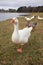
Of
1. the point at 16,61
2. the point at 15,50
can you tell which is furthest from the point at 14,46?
the point at 16,61

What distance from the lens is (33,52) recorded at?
23.5ft

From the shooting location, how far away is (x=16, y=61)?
6.31 metres

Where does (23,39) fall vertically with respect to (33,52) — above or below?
above

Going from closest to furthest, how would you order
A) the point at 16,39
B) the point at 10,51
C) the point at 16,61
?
the point at 16,61, the point at 16,39, the point at 10,51

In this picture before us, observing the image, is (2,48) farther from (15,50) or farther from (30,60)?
(30,60)

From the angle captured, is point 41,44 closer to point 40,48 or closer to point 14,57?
point 40,48

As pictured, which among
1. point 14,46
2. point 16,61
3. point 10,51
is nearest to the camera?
point 16,61

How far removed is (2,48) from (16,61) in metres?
1.47

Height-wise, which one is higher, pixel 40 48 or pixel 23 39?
pixel 23 39

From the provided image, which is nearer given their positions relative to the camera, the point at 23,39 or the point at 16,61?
the point at 16,61

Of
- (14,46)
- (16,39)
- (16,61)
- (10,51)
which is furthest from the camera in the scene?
(14,46)

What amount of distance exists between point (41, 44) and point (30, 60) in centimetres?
204

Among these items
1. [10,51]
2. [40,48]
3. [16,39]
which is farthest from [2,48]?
[40,48]

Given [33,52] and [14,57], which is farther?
[33,52]
